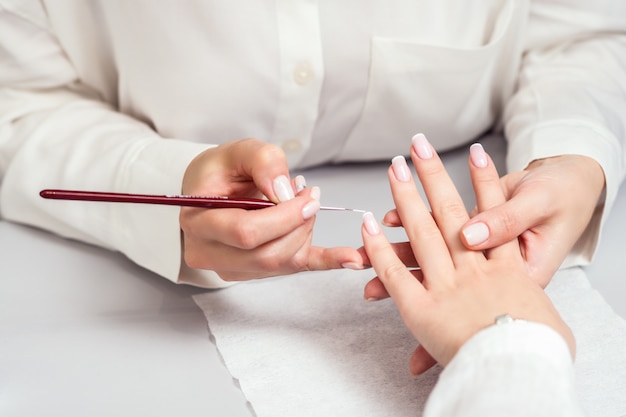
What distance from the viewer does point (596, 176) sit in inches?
31.3

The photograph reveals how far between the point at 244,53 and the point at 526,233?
0.36m

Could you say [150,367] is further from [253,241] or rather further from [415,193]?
[415,193]

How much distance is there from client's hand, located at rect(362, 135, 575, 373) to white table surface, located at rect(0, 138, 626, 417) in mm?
129

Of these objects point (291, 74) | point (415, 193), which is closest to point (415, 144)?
point (415, 193)

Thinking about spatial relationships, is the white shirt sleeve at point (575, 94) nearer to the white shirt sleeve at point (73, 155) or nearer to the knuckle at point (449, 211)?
the knuckle at point (449, 211)

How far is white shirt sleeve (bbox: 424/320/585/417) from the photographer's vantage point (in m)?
0.50

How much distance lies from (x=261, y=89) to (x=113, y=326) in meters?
0.31

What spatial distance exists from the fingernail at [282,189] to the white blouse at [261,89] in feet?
0.53

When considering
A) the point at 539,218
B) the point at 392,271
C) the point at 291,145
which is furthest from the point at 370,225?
the point at 291,145

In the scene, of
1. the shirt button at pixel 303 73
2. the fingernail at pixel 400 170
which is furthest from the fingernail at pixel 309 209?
the shirt button at pixel 303 73

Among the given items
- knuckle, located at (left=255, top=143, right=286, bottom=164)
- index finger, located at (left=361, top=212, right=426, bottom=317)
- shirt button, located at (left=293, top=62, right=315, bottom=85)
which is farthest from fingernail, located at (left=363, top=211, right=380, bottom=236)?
shirt button, located at (left=293, top=62, right=315, bottom=85)

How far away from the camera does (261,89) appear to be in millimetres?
856

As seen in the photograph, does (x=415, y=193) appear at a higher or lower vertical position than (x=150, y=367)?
higher

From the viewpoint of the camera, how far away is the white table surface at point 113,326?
64 cm
